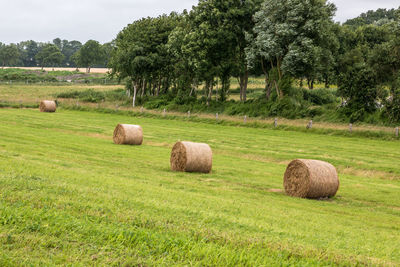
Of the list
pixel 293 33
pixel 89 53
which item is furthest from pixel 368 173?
pixel 89 53

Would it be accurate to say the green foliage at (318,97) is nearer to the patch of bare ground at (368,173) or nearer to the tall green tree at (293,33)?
the tall green tree at (293,33)

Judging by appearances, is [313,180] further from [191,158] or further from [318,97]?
[318,97]

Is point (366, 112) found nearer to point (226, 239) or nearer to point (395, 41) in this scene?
point (395, 41)

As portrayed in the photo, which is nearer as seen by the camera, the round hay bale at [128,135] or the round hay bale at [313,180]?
the round hay bale at [313,180]

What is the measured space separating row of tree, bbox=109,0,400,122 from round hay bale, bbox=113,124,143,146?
85.3 feet

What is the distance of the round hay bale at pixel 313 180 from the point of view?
16.5m

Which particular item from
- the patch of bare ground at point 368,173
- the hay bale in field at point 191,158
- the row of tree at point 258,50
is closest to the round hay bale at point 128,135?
the hay bale in field at point 191,158

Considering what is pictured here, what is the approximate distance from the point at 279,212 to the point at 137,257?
716cm

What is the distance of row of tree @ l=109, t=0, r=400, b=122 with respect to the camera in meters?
49.8

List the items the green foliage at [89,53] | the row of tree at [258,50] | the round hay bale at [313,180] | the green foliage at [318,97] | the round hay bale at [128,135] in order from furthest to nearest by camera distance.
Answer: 1. the green foliage at [89,53]
2. the green foliage at [318,97]
3. the row of tree at [258,50]
4. the round hay bale at [128,135]
5. the round hay bale at [313,180]

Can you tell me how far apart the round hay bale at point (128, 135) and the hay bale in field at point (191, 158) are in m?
9.93

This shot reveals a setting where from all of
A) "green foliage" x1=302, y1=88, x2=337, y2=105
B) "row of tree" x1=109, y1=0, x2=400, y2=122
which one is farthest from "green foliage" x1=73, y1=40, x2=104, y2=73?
"green foliage" x1=302, y1=88, x2=337, y2=105

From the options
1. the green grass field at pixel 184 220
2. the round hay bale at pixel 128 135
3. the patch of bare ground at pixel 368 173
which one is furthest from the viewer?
the round hay bale at pixel 128 135

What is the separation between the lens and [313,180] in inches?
653
